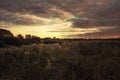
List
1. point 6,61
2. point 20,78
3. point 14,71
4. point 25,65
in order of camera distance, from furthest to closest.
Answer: point 6,61 → point 25,65 → point 14,71 → point 20,78

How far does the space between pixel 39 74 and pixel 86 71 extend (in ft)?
6.72

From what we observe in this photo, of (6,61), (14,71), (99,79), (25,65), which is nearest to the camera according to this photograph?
(99,79)

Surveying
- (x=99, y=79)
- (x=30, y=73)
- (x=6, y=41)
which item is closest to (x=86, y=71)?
(x=99, y=79)

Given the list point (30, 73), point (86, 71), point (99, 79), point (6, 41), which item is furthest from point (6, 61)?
point (6, 41)

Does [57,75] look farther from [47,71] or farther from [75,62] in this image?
[75,62]

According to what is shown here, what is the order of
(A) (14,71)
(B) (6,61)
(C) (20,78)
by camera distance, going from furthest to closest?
(B) (6,61) < (A) (14,71) < (C) (20,78)

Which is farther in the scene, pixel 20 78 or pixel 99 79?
pixel 20 78

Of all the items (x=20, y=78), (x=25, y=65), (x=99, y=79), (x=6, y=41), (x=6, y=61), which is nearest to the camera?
(x=99, y=79)

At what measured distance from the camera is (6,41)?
1533 inches

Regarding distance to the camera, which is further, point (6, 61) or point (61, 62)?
point (6, 61)

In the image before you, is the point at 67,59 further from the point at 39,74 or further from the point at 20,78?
the point at 20,78

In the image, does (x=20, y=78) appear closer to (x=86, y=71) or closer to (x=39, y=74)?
(x=39, y=74)

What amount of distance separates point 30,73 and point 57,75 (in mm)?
1462

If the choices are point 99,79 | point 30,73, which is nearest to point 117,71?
point 99,79
